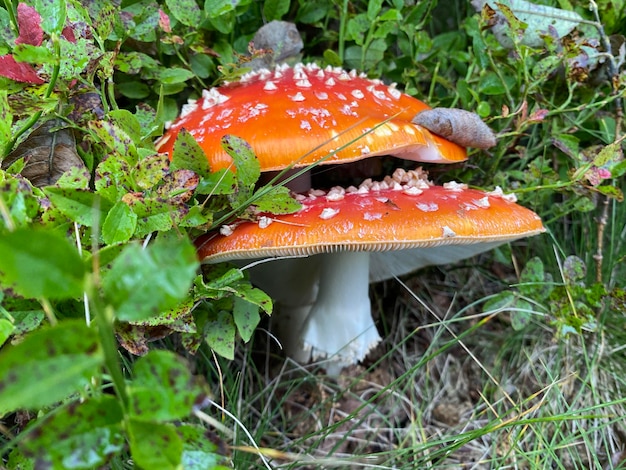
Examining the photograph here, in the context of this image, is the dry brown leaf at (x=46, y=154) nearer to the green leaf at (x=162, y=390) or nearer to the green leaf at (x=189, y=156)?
the green leaf at (x=189, y=156)

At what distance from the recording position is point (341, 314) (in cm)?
187

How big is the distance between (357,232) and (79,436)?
2.47ft

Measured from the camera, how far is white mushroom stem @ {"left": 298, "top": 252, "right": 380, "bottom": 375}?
1.84 m

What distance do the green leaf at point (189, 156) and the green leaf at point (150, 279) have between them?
736 mm

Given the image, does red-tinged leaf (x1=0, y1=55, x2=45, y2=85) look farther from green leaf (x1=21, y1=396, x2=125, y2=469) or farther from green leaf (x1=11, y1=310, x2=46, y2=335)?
green leaf (x1=21, y1=396, x2=125, y2=469)

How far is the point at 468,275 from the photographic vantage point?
2.45 metres

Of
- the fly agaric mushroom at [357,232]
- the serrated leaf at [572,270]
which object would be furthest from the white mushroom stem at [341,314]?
the serrated leaf at [572,270]

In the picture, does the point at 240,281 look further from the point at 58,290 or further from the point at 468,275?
the point at 468,275

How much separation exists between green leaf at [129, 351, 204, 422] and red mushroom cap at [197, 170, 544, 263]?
1.96ft

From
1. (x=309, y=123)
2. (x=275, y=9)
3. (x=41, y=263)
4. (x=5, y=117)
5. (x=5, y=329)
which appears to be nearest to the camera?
(x=41, y=263)

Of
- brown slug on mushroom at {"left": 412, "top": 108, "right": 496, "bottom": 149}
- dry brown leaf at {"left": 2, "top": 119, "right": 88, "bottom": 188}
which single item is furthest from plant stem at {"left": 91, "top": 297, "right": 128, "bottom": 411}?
brown slug on mushroom at {"left": 412, "top": 108, "right": 496, "bottom": 149}

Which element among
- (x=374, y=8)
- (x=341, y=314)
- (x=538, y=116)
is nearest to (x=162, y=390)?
(x=341, y=314)

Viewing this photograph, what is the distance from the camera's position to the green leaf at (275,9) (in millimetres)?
1950

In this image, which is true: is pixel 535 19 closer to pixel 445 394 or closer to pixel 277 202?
pixel 277 202
